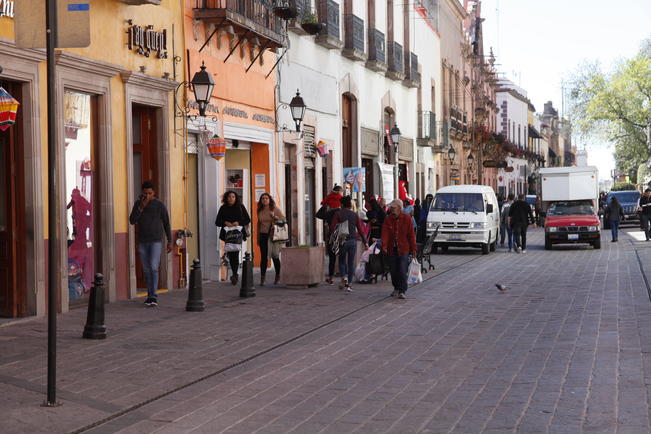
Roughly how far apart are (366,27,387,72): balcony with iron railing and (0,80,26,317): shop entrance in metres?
19.3

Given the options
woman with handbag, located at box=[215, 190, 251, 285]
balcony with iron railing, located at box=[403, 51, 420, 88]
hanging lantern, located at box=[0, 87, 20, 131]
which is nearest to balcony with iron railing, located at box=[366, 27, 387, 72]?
balcony with iron railing, located at box=[403, 51, 420, 88]

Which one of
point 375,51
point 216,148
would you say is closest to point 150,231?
point 216,148

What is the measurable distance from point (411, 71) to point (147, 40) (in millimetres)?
21938

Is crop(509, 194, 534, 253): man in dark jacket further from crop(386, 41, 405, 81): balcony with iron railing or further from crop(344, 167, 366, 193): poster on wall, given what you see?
crop(386, 41, 405, 81): balcony with iron railing

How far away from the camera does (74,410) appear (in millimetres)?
7469

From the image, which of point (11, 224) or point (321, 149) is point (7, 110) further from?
point (321, 149)

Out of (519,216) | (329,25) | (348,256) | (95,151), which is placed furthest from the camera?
(519,216)

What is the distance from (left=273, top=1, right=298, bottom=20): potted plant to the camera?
73.8 ft

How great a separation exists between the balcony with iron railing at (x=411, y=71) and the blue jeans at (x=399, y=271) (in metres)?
21.5

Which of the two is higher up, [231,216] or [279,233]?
[231,216]

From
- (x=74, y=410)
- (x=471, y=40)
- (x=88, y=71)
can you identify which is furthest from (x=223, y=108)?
(x=471, y=40)

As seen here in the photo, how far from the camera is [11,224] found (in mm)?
13523

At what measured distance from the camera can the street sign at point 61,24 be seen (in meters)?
7.63

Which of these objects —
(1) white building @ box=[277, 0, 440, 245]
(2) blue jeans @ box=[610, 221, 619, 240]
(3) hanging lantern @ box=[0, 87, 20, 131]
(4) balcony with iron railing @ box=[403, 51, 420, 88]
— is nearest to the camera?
(3) hanging lantern @ box=[0, 87, 20, 131]
